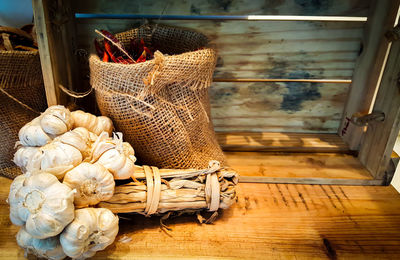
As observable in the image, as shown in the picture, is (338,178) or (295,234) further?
(338,178)

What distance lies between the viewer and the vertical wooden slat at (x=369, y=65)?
108cm

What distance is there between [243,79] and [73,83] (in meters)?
0.64

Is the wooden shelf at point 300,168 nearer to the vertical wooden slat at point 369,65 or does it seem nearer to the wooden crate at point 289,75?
the wooden crate at point 289,75

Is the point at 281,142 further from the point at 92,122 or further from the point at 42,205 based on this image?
the point at 42,205

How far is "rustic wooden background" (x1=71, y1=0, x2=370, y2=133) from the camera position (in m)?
1.11

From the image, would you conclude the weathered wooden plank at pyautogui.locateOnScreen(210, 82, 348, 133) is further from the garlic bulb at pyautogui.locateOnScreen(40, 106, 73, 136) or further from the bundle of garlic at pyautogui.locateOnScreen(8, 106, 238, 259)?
the garlic bulb at pyautogui.locateOnScreen(40, 106, 73, 136)

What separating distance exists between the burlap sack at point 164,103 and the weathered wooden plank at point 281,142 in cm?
22

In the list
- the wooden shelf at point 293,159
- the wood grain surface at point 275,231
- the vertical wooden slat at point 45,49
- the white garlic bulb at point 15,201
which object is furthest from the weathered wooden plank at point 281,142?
the white garlic bulb at point 15,201

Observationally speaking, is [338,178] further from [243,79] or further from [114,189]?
[114,189]

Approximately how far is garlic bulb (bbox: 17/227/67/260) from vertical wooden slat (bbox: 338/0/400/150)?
1.11m

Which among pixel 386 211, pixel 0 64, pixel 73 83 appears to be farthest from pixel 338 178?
pixel 0 64

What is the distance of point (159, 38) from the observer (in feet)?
3.58

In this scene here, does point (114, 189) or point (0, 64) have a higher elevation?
point (0, 64)

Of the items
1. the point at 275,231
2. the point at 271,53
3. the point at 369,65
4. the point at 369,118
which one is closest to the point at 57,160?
the point at 275,231
